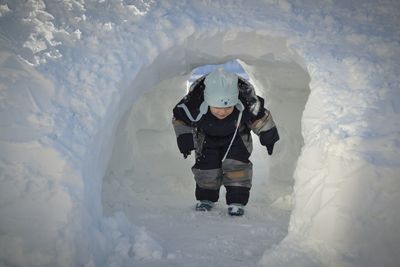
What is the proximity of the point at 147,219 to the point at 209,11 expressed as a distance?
176 cm

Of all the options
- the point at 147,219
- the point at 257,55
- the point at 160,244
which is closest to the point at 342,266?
the point at 160,244

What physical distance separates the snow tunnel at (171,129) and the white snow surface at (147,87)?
0.03 metres

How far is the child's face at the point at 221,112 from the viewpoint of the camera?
3.07 m

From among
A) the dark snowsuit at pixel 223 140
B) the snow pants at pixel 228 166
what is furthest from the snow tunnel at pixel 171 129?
the snow pants at pixel 228 166

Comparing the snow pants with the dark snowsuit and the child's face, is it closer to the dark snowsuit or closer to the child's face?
the dark snowsuit

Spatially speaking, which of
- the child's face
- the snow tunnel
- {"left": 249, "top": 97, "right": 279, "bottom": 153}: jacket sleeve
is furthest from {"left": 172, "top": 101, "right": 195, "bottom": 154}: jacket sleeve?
{"left": 249, "top": 97, "right": 279, "bottom": 153}: jacket sleeve

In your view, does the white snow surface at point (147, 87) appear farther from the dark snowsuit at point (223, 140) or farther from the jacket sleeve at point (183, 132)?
the jacket sleeve at point (183, 132)

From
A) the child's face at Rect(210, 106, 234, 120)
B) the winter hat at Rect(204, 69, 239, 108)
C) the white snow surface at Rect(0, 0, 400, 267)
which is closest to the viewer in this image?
the white snow surface at Rect(0, 0, 400, 267)

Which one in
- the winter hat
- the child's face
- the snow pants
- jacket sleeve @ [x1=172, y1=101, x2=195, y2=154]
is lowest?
the snow pants

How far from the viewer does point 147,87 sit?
3.36 metres

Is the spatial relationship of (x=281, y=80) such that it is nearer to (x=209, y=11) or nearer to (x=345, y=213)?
(x=209, y=11)

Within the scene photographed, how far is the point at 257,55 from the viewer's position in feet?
11.4

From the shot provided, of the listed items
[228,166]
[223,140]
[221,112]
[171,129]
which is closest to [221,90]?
[221,112]

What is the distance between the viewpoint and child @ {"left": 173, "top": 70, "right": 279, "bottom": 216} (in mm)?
2996
